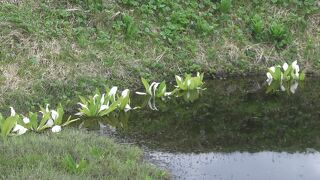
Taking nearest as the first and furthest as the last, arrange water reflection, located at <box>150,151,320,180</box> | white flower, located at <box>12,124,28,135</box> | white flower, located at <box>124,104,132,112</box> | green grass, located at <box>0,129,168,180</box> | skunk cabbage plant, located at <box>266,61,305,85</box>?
Result: 1. green grass, located at <box>0,129,168,180</box>
2. water reflection, located at <box>150,151,320,180</box>
3. white flower, located at <box>12,124,28,135</box>
4. white flower, located at <box>124,104,132,112</box>
5. skunk cabbage plant, located at <box>266,61,305,85</box>

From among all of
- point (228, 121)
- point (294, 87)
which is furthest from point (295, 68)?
point (228, 121)

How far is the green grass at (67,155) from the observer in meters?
5.06

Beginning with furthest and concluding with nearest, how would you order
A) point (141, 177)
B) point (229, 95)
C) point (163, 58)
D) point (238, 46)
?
point (238, 46), point (163, 58), point (229, 95), point (141, 177)

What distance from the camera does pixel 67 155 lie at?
5.25 metres

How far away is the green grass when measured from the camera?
5.06 m

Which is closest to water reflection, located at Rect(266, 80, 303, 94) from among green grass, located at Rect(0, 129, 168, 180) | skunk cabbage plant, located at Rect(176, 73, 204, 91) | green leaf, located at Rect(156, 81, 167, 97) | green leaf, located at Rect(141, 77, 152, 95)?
skunk cabbage plant, located at Rect(176, 73, 204, 91)

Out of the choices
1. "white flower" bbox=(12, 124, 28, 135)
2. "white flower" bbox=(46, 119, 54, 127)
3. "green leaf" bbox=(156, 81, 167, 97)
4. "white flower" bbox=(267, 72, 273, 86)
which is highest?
"white flower" bbox=(267, 72, 273, 86)

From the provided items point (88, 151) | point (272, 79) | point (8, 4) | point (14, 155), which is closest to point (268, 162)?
point (88, 151)

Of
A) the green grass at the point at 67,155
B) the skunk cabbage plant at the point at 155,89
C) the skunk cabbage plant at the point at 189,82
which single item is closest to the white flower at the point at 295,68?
A: the skunk cabbage plant at the point at 189,82

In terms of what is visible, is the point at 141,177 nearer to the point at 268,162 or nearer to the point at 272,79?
the point at 268,162

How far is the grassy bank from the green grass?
159cm

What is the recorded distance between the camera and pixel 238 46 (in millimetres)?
9867

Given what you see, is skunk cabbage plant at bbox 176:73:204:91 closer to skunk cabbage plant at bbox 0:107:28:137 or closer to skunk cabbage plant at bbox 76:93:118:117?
skunk cabbage plant at bbox 76:93:118:117

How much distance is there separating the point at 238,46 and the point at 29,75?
3788 mm
